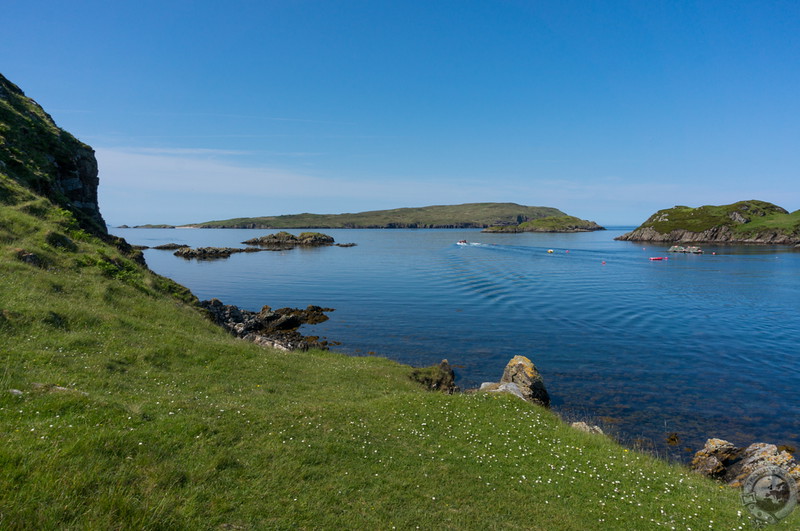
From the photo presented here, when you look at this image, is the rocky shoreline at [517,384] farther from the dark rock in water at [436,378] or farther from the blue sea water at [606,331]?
the blue sea water at [606,331]

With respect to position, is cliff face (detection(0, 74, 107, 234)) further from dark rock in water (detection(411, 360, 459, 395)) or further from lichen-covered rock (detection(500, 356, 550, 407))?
lichen-covered rock (detection(500, 356, 550, 407))

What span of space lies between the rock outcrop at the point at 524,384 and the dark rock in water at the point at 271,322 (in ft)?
58.3

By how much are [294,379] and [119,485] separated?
13670 millimetres

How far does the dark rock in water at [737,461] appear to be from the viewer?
16.5 metres

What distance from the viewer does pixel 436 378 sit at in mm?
27391

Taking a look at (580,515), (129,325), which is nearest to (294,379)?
(129,325)

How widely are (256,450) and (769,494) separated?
18.0m

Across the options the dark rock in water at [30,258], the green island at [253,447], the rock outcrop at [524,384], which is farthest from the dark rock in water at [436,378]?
the dark rock in water at [30,258]

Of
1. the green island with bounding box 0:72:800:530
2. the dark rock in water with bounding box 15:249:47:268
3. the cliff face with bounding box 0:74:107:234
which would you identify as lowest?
the green island with bounding box 0:72:800:530

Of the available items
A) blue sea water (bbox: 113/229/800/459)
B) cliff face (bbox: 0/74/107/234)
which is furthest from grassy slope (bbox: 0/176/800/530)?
cliff face (bbox: 0/74/107/234)

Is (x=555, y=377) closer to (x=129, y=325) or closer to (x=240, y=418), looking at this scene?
(x=240, y=418)

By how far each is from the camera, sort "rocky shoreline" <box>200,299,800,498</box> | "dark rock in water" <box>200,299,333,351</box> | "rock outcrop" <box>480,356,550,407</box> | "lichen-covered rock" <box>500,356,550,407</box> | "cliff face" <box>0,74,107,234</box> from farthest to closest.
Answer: "dark rock in water" <box>200,299,333,351</box>, "cliff face" <box>0,74,107,234</box>, "lichen-covered rock" <box>500,356,550,407</box>, "rock outcrop" <box>480,356,550,407</box>, "rocky shoreline" <box>200,299,800,498</box>

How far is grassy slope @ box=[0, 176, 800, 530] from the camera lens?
29.4 feet

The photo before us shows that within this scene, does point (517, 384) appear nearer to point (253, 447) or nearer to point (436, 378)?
point (436, 378)
